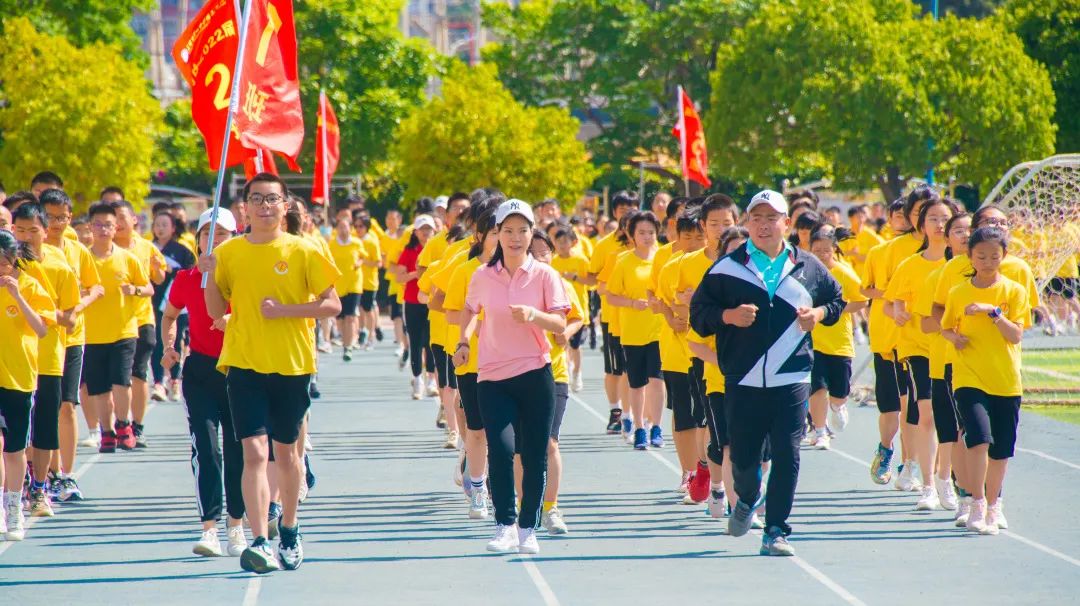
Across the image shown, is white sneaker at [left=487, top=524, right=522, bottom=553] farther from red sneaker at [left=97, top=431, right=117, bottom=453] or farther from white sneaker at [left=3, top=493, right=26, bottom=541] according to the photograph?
red sneaker at [left=97, top=431, right=117, bottom=453]

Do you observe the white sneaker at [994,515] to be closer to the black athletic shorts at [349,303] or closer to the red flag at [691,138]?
the black athletic shorts at [349,303]

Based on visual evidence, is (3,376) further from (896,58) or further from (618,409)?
(896,58)

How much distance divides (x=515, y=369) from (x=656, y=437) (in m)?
4.98

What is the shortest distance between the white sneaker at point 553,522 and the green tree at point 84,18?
3446 centimetres

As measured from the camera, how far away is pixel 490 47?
53.0 metres

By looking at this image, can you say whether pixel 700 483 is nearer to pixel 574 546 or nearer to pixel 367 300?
pixel 574 546

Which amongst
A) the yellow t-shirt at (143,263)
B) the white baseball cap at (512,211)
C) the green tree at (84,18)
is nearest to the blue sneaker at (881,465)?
the white baseball cap at (512,211)

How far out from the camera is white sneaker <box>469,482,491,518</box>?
10.2m

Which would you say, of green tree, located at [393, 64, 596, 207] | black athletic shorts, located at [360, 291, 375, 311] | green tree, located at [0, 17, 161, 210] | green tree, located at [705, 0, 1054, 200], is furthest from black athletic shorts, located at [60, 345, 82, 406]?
green tree, located at [393, 64, 596, 207]

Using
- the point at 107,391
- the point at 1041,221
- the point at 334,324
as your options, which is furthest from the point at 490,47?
the point at 107,391

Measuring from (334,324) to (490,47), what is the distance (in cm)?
2697

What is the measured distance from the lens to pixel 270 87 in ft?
36.0

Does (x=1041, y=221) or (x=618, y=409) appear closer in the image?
(x=618, y=409)

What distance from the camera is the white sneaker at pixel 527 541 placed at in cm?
892
